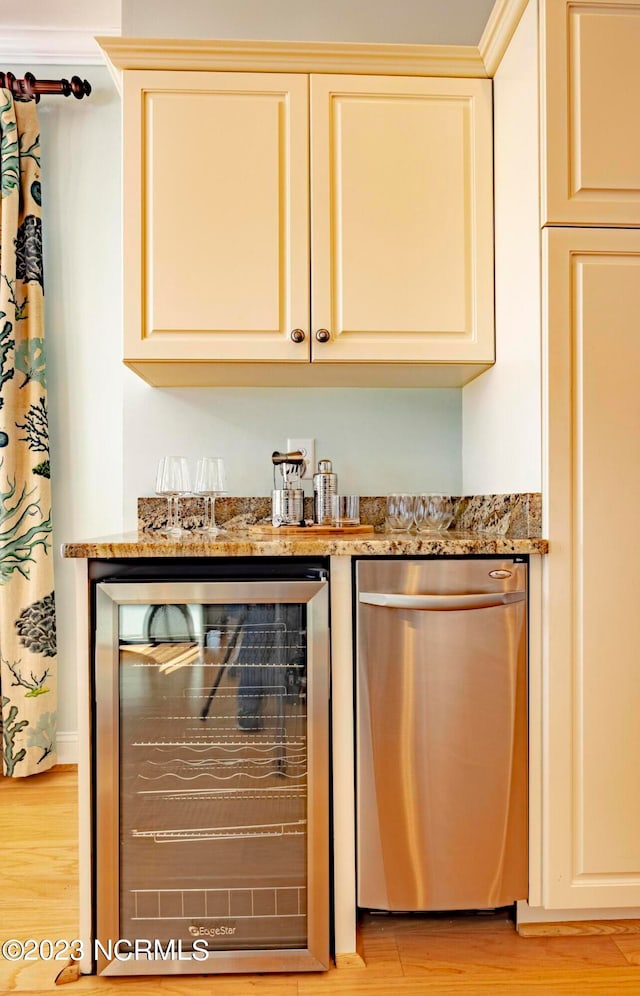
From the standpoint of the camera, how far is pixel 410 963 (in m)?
1.49

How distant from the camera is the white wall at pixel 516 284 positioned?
1.56 metres

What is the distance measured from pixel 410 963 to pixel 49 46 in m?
3.15

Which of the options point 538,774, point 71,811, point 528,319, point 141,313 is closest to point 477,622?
point 538,774

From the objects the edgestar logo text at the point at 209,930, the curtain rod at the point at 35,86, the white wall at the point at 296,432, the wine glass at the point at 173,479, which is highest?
the curtain rod at the point at 35,86

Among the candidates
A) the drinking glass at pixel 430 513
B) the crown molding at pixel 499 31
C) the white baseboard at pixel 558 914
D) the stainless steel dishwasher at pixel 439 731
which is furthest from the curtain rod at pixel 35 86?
the white baseboard at pixel 558 914

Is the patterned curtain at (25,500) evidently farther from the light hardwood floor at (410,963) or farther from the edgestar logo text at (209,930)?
the edgestar logo text at (209,930)

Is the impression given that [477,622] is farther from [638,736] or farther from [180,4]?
[180,4]

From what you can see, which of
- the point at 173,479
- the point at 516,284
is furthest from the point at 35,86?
the point at 516,284

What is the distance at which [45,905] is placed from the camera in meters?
1.67

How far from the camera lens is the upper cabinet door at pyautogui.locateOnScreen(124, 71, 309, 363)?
1.78 metres

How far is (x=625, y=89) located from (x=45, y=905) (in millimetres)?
2455

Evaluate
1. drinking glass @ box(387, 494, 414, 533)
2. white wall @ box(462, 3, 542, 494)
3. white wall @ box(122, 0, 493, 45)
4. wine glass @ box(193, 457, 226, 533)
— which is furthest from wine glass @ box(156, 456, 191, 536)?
white wall @ box(122, 0, 493, 45)

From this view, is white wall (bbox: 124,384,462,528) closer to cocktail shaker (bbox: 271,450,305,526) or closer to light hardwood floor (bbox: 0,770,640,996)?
cocktail shaker (bbox: 271,450,305,526)

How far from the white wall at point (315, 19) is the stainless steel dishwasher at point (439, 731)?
183 centimetres
